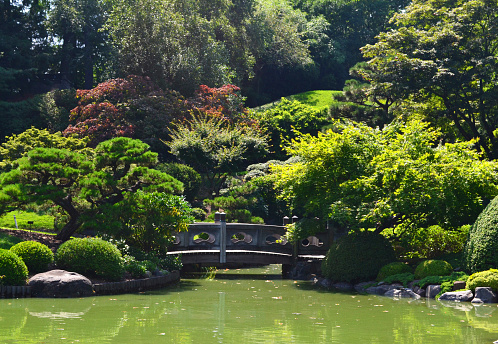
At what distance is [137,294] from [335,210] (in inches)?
229

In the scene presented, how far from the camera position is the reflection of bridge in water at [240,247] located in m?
20.4

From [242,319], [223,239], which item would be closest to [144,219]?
[223,239]

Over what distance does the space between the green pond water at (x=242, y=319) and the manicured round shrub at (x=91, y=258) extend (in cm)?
85

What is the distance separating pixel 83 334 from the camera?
9.78 m

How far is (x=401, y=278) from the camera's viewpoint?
16.3 meters

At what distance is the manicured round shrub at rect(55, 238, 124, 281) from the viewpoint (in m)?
15.5

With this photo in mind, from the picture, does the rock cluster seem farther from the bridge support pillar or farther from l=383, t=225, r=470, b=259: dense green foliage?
the bridge support pillar

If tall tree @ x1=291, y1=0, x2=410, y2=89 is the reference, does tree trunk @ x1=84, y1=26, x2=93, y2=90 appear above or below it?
below

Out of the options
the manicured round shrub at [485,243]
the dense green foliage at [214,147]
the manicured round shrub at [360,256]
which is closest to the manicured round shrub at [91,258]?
the manicured round shrub at [360,256]

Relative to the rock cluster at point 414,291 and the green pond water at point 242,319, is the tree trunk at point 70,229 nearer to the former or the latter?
the green pond water at point 242,319

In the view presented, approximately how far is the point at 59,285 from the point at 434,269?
9.41 m

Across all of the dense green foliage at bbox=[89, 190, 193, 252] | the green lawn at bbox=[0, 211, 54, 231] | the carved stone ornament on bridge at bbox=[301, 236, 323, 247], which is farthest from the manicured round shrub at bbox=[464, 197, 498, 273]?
the green lawn at bbox=[0, 211, 54, 231]

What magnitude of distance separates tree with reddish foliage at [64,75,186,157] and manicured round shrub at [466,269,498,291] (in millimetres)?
18387

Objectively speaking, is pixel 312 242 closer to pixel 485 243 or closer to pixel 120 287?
pixel 485 243
